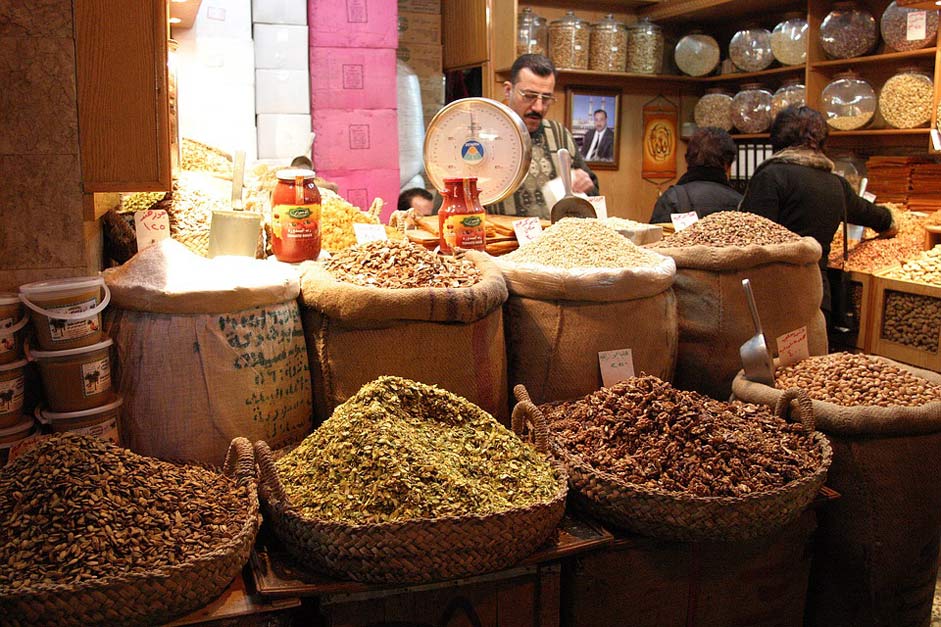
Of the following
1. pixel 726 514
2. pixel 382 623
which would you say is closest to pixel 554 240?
pixel 726 514

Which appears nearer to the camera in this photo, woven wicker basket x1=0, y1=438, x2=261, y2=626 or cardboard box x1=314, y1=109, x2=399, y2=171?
woven wicker basket x1=0, y1=438, x2=261, y2=626

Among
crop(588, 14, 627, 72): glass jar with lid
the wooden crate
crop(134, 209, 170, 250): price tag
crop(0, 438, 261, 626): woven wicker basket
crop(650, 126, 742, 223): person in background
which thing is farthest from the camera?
crop(588, 14, 627, 72): glass jar with lid

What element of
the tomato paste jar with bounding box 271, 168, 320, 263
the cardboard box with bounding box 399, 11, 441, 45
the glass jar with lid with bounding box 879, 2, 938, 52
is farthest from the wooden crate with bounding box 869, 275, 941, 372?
the cardboard box with bounding box 399, 11, 441, 45

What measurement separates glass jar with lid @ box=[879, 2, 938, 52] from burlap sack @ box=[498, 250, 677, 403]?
2903 mm

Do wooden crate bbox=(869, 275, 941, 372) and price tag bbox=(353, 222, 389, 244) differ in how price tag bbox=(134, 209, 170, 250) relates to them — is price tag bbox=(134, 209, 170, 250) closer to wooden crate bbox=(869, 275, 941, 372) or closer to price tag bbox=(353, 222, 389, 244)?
price tag bbox=(353, 222, 389, 244)

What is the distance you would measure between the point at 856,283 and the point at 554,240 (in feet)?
7.41

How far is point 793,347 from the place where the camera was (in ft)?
6.68

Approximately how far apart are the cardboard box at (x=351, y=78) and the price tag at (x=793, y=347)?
2576mm

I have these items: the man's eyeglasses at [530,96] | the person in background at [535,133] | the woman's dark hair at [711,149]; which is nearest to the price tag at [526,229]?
the person in background at [535,133]

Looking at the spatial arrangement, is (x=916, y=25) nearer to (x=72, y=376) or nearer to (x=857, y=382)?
(x=857, y=382)

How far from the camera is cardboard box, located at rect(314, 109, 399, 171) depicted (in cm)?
398

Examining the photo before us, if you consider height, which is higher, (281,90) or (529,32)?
(529,32)

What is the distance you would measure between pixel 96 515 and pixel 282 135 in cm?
293

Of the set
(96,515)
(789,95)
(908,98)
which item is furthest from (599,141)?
(96,515)
